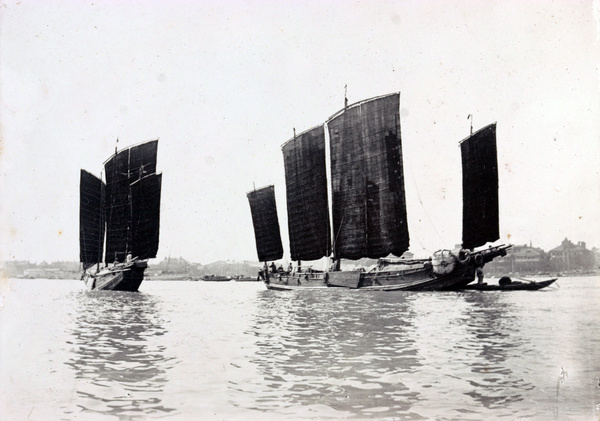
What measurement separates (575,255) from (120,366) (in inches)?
328

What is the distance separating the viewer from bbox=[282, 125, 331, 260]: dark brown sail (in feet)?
82.5

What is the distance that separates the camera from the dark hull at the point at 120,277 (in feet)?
82.8

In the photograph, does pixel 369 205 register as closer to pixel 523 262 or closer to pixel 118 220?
pixel 523 262

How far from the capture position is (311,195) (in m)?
25.4

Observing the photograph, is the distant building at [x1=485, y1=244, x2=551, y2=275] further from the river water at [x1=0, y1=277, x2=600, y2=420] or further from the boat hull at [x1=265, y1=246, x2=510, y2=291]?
the river water at [x1=0, y1=277, x2=600, y2=420]

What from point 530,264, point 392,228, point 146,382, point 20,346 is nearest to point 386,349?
point 146,382

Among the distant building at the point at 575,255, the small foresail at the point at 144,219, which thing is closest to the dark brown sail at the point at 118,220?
the small foresail at the point at 144,219

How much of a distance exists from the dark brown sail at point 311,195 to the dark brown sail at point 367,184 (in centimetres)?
115

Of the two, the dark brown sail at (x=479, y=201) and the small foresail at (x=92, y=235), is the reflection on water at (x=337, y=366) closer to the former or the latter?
the dark brown sail at (x=479, y=201)

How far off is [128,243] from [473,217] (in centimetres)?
1582

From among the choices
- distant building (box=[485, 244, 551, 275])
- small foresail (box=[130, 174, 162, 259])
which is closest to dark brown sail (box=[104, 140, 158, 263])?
small foresail (box=[130, 174, 162, 259])

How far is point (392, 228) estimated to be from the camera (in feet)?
73.8

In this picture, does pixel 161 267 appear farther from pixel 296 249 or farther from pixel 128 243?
pixel 296 249

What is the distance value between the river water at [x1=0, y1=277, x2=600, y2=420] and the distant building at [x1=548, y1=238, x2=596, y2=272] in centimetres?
119
